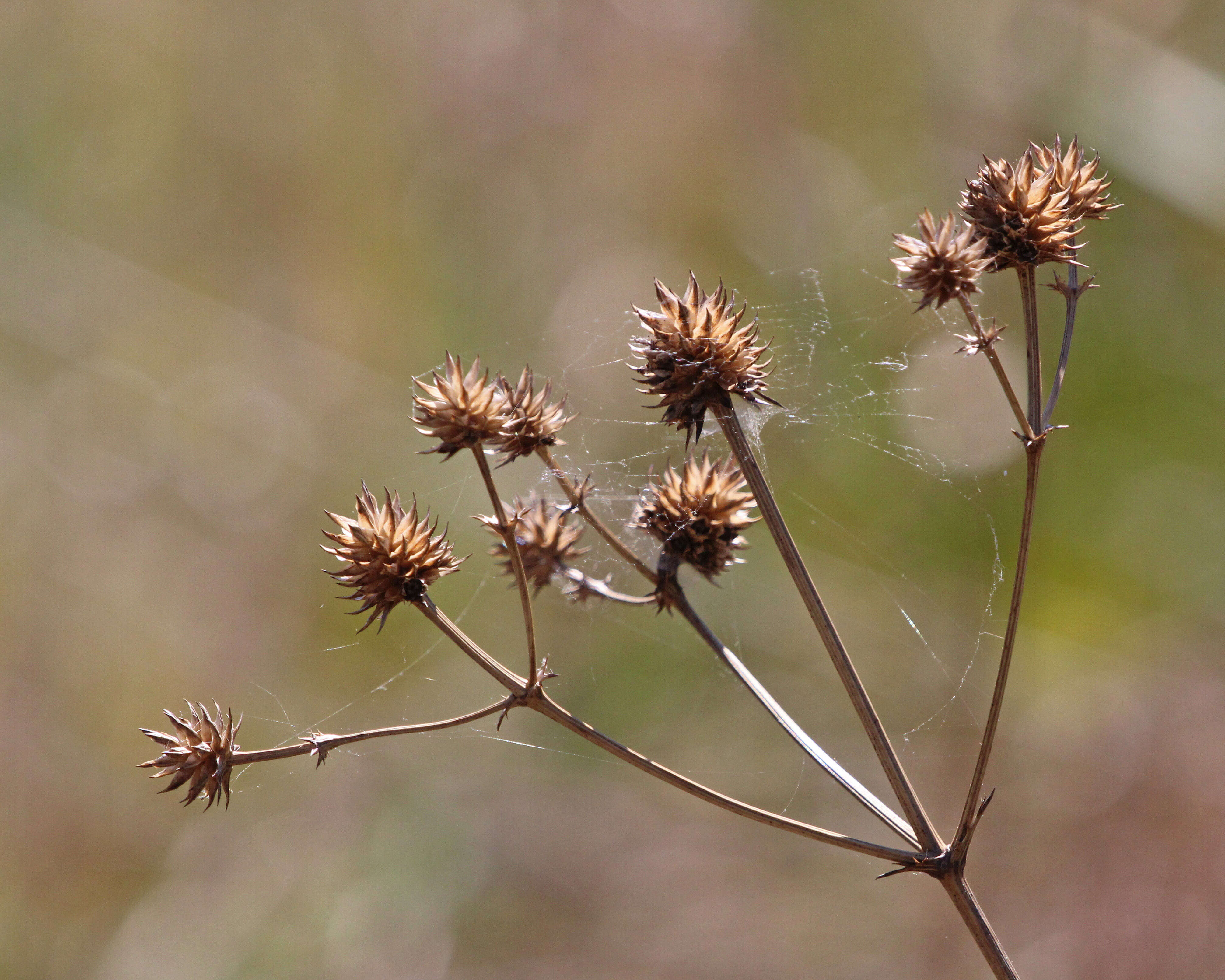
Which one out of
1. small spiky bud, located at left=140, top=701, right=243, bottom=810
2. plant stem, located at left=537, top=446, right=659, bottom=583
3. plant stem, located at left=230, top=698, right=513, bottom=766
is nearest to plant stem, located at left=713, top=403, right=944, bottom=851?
plant stem, located at left=537, top=446, right=659, bottom=583

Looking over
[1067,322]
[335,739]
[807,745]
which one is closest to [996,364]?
[1067,322]

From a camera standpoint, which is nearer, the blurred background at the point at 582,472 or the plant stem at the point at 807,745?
the plant stem at the point at 807,745

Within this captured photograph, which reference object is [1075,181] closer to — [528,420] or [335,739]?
[528,420]

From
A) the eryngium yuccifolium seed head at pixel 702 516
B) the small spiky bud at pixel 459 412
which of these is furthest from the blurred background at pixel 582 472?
the small spiky bud at pixel 459 412

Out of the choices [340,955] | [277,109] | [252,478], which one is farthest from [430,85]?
[340,955]

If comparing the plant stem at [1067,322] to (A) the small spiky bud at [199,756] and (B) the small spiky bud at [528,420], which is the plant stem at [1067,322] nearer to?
(B) the small spiky bud at [528,420]
